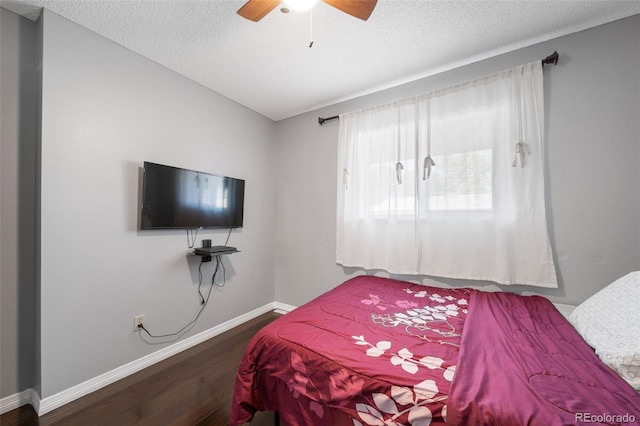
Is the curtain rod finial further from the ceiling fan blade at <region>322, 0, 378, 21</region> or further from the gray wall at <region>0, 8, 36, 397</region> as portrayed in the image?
the gray wall at <region>0, 8, 36, 397</region>

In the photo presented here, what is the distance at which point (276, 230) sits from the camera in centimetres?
338

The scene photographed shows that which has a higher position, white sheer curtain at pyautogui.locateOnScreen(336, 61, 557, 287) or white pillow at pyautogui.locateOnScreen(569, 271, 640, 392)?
white sheer curtain at pyautogui.locateOnScreen(336, 61, 557, 287)

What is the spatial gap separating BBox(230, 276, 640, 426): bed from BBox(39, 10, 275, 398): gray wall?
4.33 ft

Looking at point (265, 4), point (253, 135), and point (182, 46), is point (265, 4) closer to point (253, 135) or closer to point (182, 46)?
point (182, 46)

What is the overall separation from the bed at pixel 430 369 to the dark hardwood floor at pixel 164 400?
1.67ft

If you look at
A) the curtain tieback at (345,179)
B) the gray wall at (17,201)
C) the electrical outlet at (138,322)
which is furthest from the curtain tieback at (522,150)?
the gray wall at (17,201)

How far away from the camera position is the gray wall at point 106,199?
1612 mm

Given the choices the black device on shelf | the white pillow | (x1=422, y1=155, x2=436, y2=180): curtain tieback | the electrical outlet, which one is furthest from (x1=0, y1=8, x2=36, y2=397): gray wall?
the white pillow

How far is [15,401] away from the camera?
1.58 m

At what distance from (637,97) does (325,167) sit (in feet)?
8.03

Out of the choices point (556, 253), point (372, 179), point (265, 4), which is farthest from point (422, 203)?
point (265, 4)

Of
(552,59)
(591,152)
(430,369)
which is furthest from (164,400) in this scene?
(552,59)

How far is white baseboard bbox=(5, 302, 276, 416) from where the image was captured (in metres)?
1.56

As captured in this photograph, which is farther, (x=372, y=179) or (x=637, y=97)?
(x=372, y=179)
